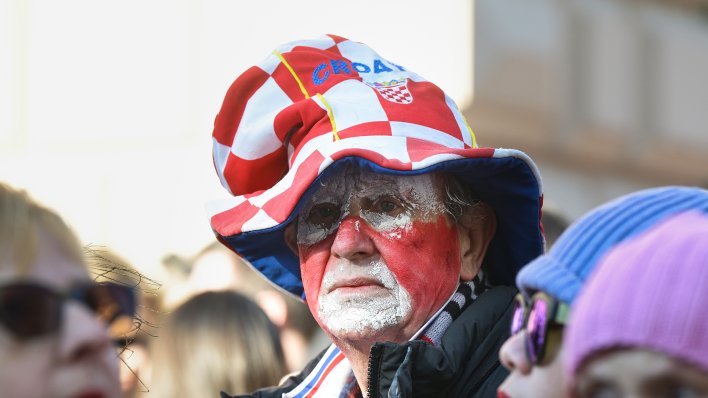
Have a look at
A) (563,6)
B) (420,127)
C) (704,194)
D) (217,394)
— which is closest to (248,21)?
(563,6)

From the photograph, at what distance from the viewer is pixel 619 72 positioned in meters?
10.4

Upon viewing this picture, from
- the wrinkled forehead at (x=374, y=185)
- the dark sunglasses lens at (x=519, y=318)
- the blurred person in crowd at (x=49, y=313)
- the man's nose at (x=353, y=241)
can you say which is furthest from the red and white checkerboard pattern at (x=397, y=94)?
the blurred person in crowd at (x=49, y=313)

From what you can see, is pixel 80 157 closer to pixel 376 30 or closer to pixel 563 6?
pixel 376 30

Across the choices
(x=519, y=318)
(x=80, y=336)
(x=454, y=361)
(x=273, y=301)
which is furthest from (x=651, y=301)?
(x=273, y=301)

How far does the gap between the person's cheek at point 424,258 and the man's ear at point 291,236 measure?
0.99 feet

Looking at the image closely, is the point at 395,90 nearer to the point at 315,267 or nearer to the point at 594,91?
the point at 315,267

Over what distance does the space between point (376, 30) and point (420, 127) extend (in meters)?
5.75

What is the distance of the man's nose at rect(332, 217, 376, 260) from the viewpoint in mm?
3139

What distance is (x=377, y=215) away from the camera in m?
3.19

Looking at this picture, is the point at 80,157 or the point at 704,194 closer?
the point at 704,194

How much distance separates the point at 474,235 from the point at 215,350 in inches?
52.7

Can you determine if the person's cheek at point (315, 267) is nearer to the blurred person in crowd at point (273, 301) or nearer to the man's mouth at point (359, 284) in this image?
the man's mouth at point (359, 284)

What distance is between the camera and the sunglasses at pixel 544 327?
203 cm

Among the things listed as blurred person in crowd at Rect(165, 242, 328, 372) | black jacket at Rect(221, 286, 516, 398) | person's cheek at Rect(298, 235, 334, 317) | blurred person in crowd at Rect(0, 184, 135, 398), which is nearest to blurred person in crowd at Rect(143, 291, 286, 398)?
blurred person in crowd at Rect(165, 242, 328, 372)
